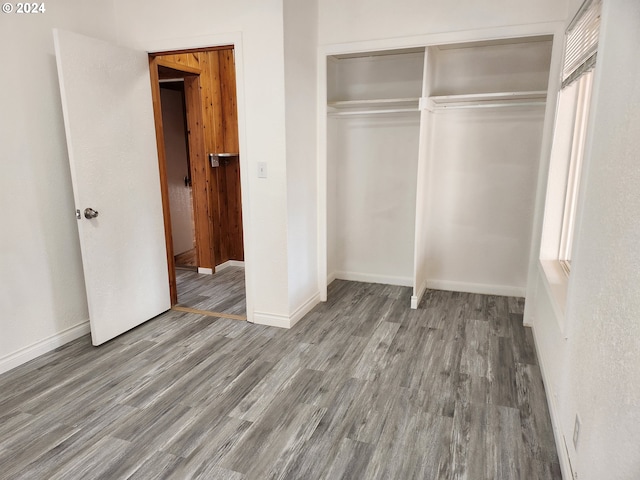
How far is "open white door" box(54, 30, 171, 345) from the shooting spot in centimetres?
274

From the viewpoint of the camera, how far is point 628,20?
1428 mm

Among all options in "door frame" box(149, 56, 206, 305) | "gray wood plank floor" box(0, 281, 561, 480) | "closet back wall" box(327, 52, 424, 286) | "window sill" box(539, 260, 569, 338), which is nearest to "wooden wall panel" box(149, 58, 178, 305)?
"door frame" box(149, 56, 206, 305)

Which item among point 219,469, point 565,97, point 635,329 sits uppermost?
point 565,97

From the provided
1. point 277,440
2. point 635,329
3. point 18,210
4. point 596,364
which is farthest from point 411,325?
point 18,210

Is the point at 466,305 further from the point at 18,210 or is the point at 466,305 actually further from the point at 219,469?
the point at 18,210

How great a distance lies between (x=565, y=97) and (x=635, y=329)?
2140 millimetres

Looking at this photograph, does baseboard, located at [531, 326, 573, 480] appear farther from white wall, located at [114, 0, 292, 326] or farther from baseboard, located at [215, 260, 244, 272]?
baseboard, located at [215, 260, 244, 272]

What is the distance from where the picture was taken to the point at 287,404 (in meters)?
2.32

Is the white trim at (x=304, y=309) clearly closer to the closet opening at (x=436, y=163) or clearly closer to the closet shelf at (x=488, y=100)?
the closet opening at (x=436, y=163)

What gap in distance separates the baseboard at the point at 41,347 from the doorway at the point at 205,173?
0.79 meters

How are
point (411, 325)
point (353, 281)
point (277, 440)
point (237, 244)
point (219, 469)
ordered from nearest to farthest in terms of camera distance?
point (219, 469)
point (277, 440)
point (411, 325)
point (353, 281)
point (237, 244)

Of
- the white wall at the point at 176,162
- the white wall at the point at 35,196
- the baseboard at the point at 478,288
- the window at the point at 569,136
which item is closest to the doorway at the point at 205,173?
the white wall at the point at 176,162

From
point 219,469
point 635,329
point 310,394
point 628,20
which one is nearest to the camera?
point 635,329

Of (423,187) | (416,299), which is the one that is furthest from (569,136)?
(416,299)
